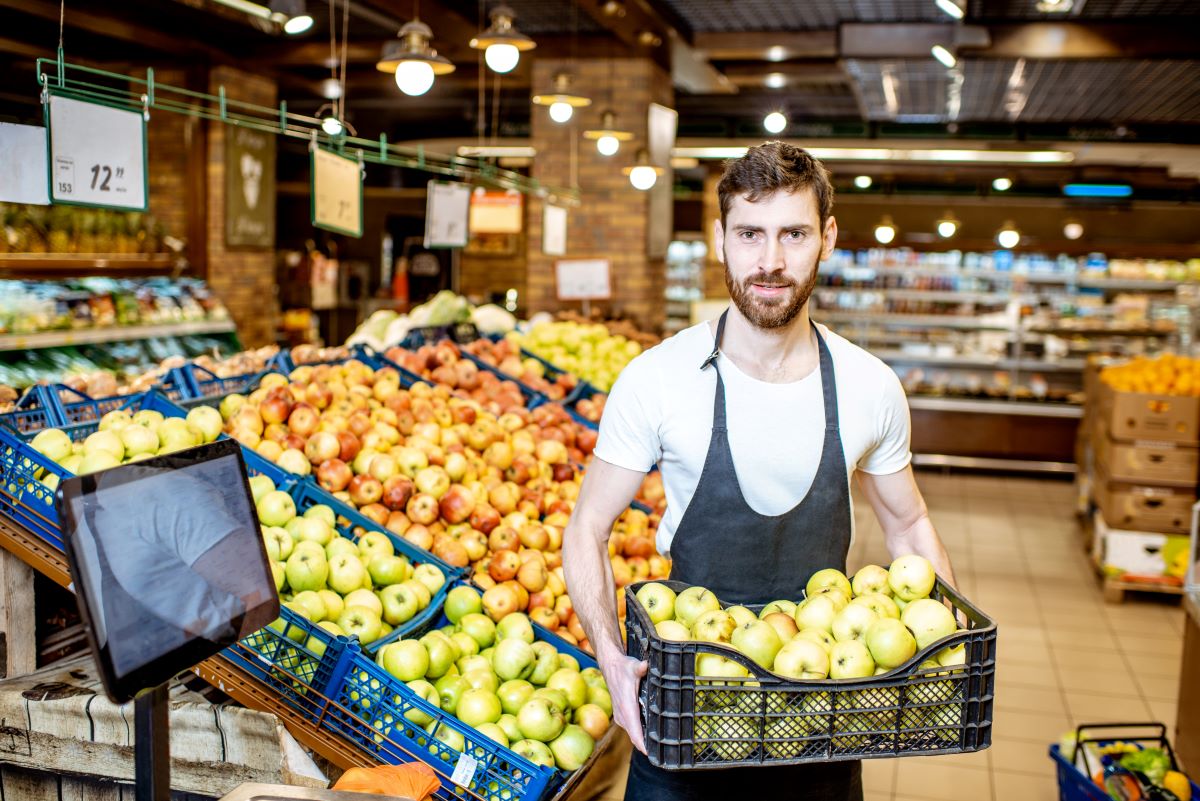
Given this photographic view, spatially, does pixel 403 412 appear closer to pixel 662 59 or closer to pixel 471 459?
pixel 471 459

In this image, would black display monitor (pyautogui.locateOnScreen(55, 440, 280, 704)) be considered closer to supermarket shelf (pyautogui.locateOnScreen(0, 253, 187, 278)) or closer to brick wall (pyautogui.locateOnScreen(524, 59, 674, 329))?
supermarket shelf (pyautogui.locateOnScreen(0, 253, 187, 278))

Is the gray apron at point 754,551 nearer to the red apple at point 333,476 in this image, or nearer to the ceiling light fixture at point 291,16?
the red apple at point 333,476

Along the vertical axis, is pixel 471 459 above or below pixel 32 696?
above

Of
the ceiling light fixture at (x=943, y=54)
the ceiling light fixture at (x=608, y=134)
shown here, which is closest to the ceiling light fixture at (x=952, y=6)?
the ceiling light fixture at (x=943, y=54)

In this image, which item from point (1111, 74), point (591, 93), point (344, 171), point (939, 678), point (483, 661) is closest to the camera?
point (939, 678)

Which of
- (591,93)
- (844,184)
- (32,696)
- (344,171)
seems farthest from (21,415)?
(844,184)

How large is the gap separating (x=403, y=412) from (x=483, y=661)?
1.63 m

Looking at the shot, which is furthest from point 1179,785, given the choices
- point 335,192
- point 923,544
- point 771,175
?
point 335,192

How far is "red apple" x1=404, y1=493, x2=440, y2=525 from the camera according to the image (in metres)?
3.37

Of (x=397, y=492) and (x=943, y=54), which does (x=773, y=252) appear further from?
(x=943, y=54)

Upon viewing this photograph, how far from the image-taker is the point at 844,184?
15.8m

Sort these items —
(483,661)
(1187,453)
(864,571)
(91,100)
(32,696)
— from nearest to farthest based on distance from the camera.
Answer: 1. (864,571)
2. (32,696)
3. (483,661)
4. (91,100)
5. (1187,453)

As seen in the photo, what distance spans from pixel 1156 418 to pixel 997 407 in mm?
3837

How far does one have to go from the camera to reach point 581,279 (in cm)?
838
